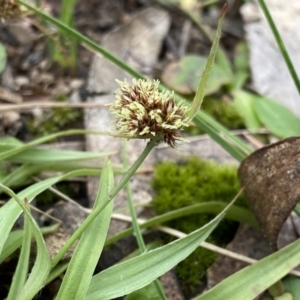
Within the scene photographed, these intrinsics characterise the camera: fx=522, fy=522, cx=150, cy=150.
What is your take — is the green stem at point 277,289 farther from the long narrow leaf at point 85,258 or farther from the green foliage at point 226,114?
the green foliage at point 226,114

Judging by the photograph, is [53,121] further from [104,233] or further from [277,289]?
[277,289]

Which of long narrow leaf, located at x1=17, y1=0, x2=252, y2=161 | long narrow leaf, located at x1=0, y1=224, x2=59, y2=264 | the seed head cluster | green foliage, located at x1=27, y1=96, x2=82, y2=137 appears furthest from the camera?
green foliage, located at x1=27, y1=96, x2=82, y2=137

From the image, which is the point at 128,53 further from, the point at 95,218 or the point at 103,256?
the point at 95,218

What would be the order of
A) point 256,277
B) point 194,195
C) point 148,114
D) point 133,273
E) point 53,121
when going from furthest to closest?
1. point 53,121
2. point 194,195
3. point 256,277
4. point 133,273
5. point 148,114

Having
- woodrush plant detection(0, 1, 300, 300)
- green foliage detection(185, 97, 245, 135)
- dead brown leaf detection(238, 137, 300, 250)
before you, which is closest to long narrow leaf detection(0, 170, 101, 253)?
woodrush plant detection(0, 1, 300, 300)

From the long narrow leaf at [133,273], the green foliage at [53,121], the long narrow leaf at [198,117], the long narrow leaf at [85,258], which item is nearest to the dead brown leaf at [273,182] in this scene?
the long narrow leaf at [198,117]

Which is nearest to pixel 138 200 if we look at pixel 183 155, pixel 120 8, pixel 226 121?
pixel 183 155

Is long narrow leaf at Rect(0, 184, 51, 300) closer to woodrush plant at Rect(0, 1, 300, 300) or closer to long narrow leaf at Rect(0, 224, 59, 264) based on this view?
woodrush plant at Rect(0, 1, 300, 300)

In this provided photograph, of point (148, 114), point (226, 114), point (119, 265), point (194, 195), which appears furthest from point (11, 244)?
point (226, 114)
